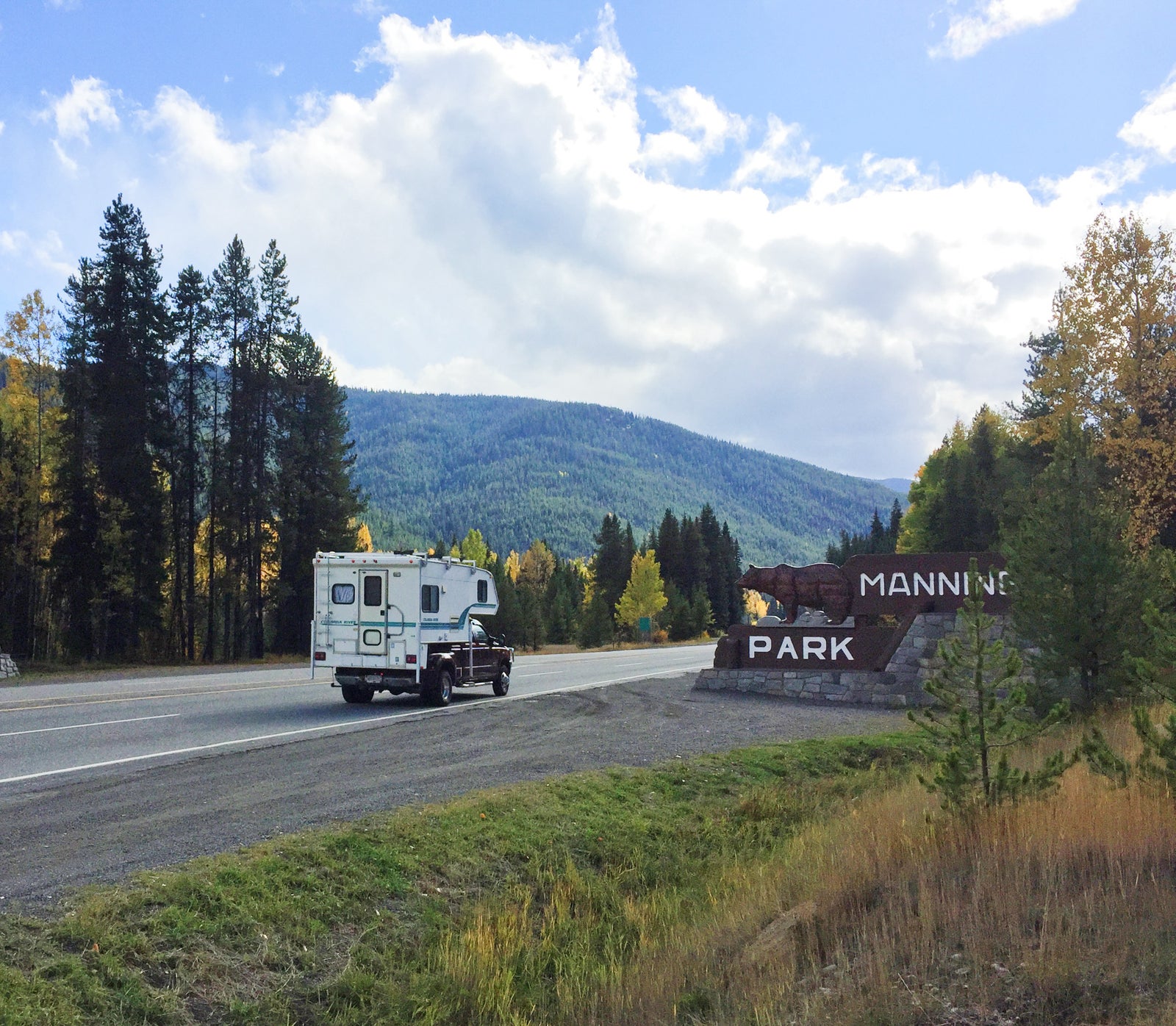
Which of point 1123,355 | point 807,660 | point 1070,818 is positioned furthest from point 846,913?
point 1123,355

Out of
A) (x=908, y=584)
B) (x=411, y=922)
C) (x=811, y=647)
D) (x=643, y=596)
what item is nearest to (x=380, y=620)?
(x=811, y=647)

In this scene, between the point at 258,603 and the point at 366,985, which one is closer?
the point at 366,985

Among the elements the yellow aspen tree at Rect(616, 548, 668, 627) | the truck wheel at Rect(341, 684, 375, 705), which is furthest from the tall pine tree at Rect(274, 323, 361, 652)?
the yellow aspen tree at Rect(616, 548, 668, 627)

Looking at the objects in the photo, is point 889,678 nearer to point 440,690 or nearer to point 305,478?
point 440,690

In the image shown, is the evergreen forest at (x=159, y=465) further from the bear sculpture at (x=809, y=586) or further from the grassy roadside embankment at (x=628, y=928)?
the grassy roadside embankment at (x=628, y=928)

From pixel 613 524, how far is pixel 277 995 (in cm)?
9550

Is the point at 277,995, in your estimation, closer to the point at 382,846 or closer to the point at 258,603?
the point at 382,846

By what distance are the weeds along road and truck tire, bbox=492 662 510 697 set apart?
0.25 metres

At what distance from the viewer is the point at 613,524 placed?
332 ft

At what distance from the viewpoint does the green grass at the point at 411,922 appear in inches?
→ 219

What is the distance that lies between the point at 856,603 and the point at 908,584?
4.21ft

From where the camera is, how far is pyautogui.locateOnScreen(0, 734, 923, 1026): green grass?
557 centimetres

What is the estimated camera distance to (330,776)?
10898 millimetres

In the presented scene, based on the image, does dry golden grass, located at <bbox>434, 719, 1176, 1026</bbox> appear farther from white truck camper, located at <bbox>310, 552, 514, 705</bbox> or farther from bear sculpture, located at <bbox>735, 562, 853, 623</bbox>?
bear sculpture, located at <bbox>735, 562, 853, 623</bbox>
